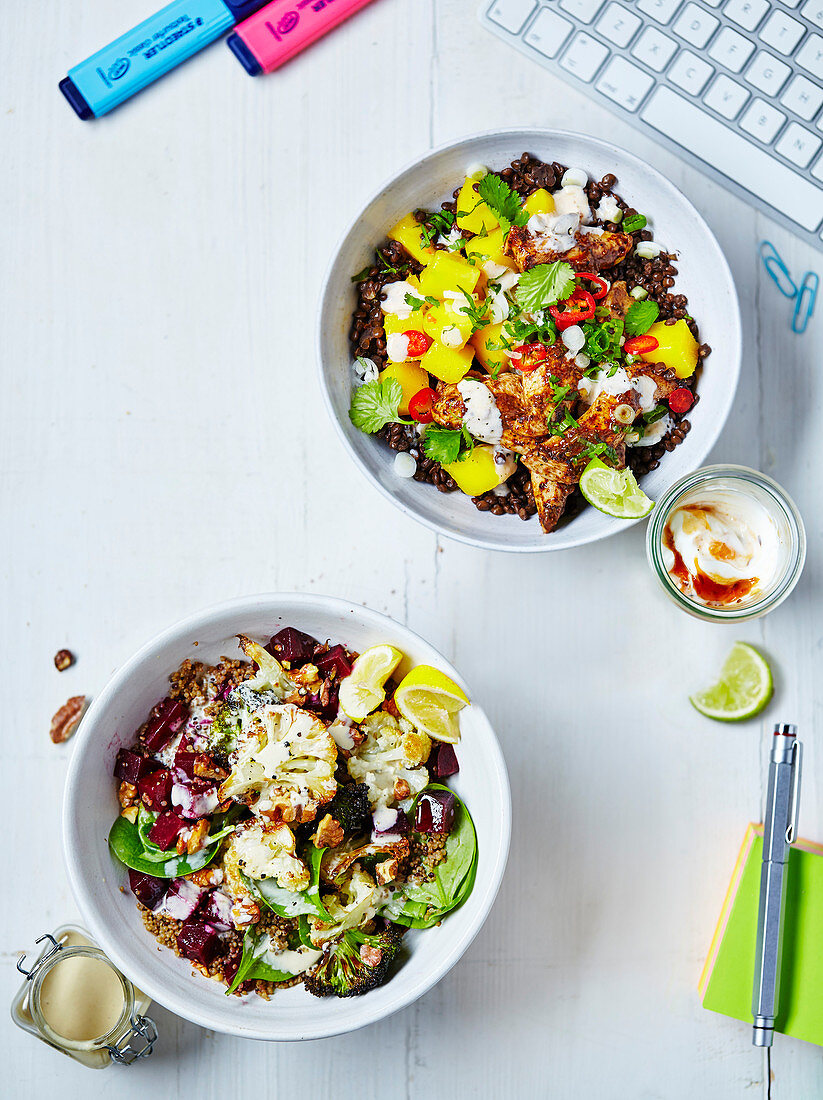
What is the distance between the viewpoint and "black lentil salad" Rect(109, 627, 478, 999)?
1.28 m

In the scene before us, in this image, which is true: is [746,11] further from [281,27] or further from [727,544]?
[727,544]

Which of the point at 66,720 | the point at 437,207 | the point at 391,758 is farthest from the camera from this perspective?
the point at 66,720

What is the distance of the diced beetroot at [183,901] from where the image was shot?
4.39 feet

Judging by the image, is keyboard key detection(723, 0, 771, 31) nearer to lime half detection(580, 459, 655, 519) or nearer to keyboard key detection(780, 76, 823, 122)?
keyboard key detection(780, 76, 823, 122)

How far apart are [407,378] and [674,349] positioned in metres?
0.41

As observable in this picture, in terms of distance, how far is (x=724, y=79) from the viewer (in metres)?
1.52

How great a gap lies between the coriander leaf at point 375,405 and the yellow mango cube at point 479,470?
118 mm

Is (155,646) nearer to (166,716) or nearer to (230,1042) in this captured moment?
(166,716)

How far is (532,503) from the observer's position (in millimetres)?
1441

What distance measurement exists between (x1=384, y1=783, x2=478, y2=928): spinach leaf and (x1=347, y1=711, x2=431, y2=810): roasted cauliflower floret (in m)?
0.03

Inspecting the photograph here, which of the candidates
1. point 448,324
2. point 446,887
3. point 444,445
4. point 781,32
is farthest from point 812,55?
point 446,887

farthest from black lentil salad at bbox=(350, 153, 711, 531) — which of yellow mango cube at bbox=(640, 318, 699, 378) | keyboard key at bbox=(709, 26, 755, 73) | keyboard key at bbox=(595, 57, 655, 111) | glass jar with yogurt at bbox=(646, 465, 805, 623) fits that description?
keyboard key at bbox=(709, 26, 755, 73)

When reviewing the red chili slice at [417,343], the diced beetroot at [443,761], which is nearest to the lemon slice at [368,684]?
the diced beetroot at [443,761]

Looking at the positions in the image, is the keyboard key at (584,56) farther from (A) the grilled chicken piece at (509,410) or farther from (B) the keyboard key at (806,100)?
(A) the grilled chicken piece at (509,410)
